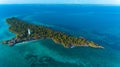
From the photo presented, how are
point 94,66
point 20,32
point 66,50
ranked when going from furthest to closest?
point 20,32 < point 66,50 < point 94,66

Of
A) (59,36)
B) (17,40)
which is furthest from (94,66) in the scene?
(17,40)

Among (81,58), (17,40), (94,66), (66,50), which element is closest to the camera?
(94,66)

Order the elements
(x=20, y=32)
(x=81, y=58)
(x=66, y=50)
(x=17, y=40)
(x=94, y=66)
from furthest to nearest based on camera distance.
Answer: (x=20, y=32), (x=17, y=40), (x=66, y=50), (x=81, y=58), (x=94, y=66)

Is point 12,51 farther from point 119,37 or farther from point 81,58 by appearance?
point 119,37

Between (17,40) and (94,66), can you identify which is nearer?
(94,66)

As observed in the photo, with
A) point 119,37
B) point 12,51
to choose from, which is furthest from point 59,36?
point 119,37

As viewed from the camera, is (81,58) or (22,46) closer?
(81,58)

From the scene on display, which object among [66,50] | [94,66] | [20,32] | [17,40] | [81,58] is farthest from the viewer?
[20,32]

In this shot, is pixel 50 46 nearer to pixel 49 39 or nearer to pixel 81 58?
pixel 49 39
